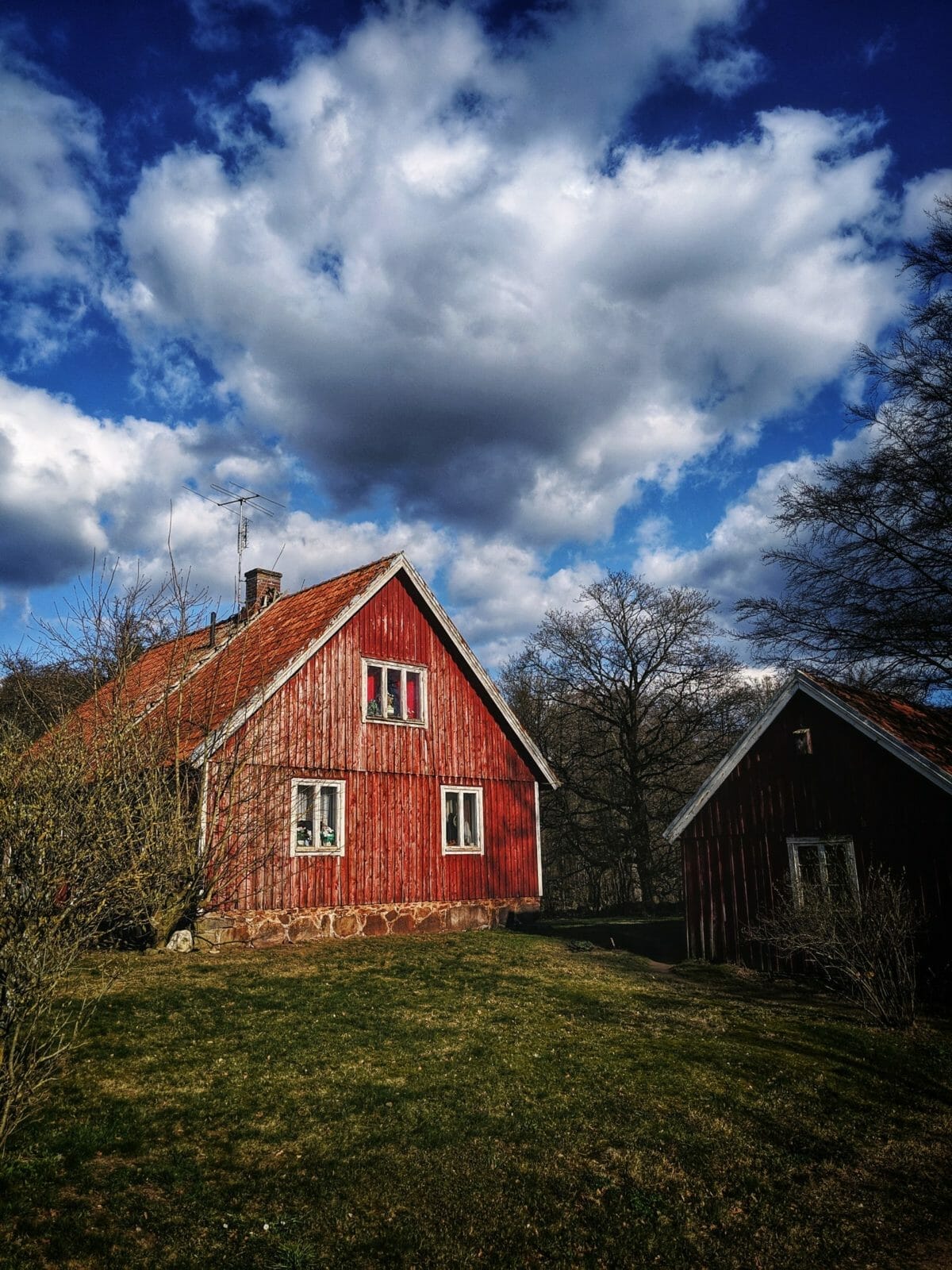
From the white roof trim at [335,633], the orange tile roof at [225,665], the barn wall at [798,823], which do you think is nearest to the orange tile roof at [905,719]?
the barn wall at [798,823]

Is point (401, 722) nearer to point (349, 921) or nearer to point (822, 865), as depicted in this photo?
point (349, 921)

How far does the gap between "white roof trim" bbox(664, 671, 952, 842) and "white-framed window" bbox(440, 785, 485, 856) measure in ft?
19.2

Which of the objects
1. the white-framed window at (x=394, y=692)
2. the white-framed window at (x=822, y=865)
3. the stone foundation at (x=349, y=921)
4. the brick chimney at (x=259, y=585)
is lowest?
the stone foundation at (x=349, y=921)

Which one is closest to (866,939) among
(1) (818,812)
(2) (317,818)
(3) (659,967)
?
(1) (818,812)

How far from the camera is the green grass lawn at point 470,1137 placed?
19.7 ft

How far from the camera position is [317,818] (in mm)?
19641

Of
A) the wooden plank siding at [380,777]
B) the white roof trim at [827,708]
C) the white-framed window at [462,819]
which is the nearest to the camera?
the white roof trim at [827,708]

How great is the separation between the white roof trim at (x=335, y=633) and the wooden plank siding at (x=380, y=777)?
30cm

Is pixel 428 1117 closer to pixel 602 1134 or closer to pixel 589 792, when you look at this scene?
pixel 602 1134

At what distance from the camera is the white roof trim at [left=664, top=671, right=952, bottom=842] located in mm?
15234

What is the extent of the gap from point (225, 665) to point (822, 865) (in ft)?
49.5

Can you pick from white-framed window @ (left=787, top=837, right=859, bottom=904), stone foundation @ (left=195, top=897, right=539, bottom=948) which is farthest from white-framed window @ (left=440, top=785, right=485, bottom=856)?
white-framed window @ (left=787, top=837, right=859, bottom=904)

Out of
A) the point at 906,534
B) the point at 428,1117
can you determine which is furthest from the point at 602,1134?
the point at 906,534

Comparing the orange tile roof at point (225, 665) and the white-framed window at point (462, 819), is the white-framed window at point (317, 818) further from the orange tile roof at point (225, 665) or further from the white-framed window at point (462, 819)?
the white-framed window at point (462, 819)
